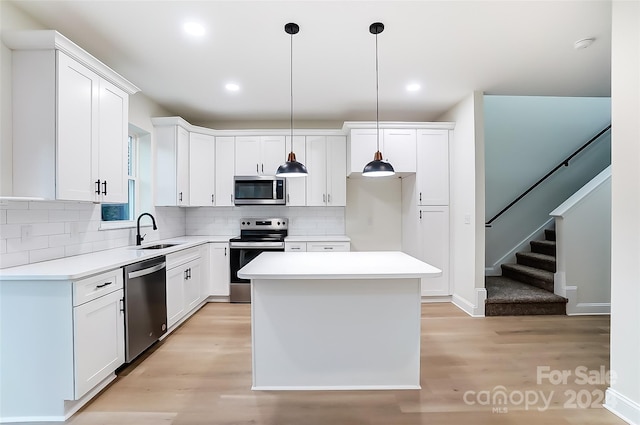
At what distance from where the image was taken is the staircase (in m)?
3.62

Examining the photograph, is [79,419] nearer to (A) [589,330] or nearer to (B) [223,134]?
(B) [223,134]

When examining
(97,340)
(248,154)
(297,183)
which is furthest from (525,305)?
(97,340)

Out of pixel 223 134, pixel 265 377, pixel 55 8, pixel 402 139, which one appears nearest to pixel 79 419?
pixel 265 377

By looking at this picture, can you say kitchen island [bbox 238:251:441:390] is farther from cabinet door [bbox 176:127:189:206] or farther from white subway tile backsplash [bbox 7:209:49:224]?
cabinet door [bbox 176:127:189:206]

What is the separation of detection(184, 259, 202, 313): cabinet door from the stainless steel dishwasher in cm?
53

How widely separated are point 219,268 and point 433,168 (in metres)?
3.24

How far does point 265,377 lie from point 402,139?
3305 mm

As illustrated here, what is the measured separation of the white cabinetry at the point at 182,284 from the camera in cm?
312

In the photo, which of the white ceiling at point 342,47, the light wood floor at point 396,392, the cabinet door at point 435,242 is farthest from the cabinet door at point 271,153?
the light wood floor at point 396,392

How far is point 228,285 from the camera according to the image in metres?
4.20

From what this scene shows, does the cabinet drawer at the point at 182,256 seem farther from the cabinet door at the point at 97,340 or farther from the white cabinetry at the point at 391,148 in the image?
the white cabinetry at the point at 391,148

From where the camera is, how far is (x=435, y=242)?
13.5ft

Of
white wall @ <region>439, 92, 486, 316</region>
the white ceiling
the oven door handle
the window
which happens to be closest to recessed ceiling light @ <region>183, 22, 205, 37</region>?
the white ceiling

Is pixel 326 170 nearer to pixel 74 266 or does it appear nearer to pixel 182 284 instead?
pixel 182 284
